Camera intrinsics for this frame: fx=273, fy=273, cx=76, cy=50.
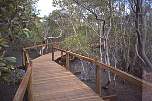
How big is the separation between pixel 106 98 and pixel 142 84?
255 centimetres

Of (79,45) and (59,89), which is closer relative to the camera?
(59,89)

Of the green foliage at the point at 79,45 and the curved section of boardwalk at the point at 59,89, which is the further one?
the green foliage at the point at 79,45

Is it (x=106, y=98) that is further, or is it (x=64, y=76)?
(x=64, y=76)

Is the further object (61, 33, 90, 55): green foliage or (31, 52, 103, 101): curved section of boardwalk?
(61, 33, 90, 55): green foliage

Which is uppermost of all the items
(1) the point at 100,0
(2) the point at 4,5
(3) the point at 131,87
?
(1) the point at 100,0

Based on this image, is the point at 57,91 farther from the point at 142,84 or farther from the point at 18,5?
the point at 142,84

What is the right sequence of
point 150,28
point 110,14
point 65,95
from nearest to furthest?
1. point 65,95
2. point 150,28
3. point 110,14

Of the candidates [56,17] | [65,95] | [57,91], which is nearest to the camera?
[65,95]

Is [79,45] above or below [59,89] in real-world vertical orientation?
above

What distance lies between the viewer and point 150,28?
10.9 metres

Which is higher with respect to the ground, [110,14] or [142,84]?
[110,14]

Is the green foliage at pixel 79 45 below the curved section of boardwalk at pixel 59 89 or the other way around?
the other way around

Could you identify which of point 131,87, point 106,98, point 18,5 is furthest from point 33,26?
point 131,87

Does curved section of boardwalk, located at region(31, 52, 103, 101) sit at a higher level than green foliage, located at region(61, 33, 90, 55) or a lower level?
lower
